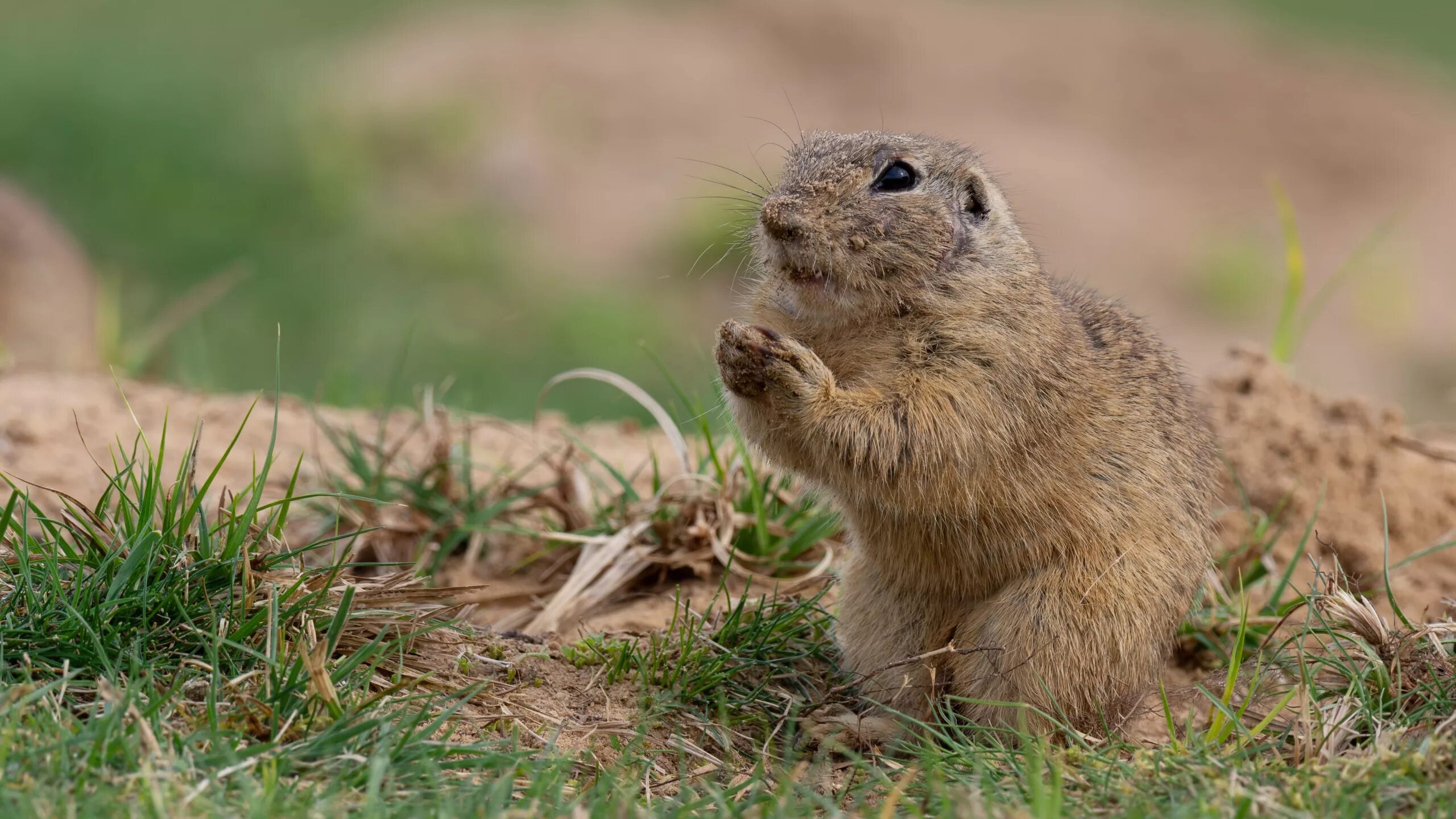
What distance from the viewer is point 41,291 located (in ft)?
31.2

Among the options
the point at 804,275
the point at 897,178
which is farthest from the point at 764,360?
the point at 897,178

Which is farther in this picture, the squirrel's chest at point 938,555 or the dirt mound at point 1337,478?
the dirt mound at point 1337,478

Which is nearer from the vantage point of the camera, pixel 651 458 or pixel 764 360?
pixel 764 360

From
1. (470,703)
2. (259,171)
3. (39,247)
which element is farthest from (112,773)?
(259,171)

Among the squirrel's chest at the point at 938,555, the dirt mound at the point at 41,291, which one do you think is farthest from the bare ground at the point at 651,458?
the dirt mound at the point at 41,291

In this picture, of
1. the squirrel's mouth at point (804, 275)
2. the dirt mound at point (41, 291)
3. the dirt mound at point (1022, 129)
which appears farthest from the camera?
the dirt mound at point (1022, 129)

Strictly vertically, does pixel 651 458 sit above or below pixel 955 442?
below

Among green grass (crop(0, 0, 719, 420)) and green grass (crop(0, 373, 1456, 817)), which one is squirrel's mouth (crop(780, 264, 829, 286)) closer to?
green grass (crop(0, 373, 1456, 817))

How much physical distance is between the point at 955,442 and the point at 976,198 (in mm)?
788

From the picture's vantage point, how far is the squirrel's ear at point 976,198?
4.00m

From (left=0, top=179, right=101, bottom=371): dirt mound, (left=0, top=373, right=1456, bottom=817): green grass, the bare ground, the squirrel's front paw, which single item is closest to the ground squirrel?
the squirrel's front paw

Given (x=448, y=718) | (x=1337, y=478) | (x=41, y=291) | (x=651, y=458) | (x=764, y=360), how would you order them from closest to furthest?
1. (x=448, y=718)
2. (x=764, y=360)
3. (x=651, y=458)
4. (x=1337, y=478)
5. (x=41, y=291)

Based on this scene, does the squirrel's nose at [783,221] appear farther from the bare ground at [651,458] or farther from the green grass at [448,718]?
the bare ground at [651,458]

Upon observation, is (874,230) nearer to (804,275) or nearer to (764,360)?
(804,275)
